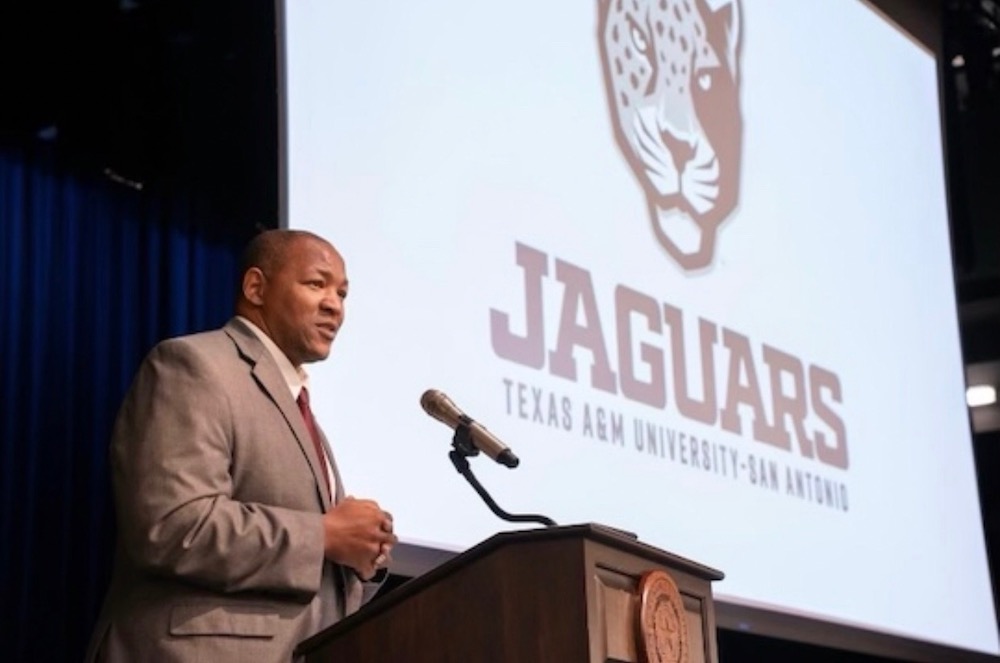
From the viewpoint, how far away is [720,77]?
465 centimetres

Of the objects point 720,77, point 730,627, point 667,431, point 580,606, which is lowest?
point 580,606

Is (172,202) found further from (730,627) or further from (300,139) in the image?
(730,627)

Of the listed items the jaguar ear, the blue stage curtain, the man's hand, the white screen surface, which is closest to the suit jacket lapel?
the man's hand

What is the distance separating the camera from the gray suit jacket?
6.99 feet

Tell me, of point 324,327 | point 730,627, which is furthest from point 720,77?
point 324,327

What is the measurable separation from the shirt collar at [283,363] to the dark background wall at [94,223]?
125 centimetres

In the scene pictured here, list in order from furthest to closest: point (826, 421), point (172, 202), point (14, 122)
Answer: point (826, 421) < point (172, 202) < point (14, 122)

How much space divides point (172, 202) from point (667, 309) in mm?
1188

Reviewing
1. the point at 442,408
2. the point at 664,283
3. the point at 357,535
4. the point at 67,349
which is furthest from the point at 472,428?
the point at 664,283

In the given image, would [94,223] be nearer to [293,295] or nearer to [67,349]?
[67,349]

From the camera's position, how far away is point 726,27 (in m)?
4.70

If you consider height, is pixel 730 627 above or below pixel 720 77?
below

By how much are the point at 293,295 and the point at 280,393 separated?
153 mm

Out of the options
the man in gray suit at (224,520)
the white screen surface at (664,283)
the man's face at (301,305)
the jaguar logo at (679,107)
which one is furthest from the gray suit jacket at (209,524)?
the jaguar logo at (679,107)
